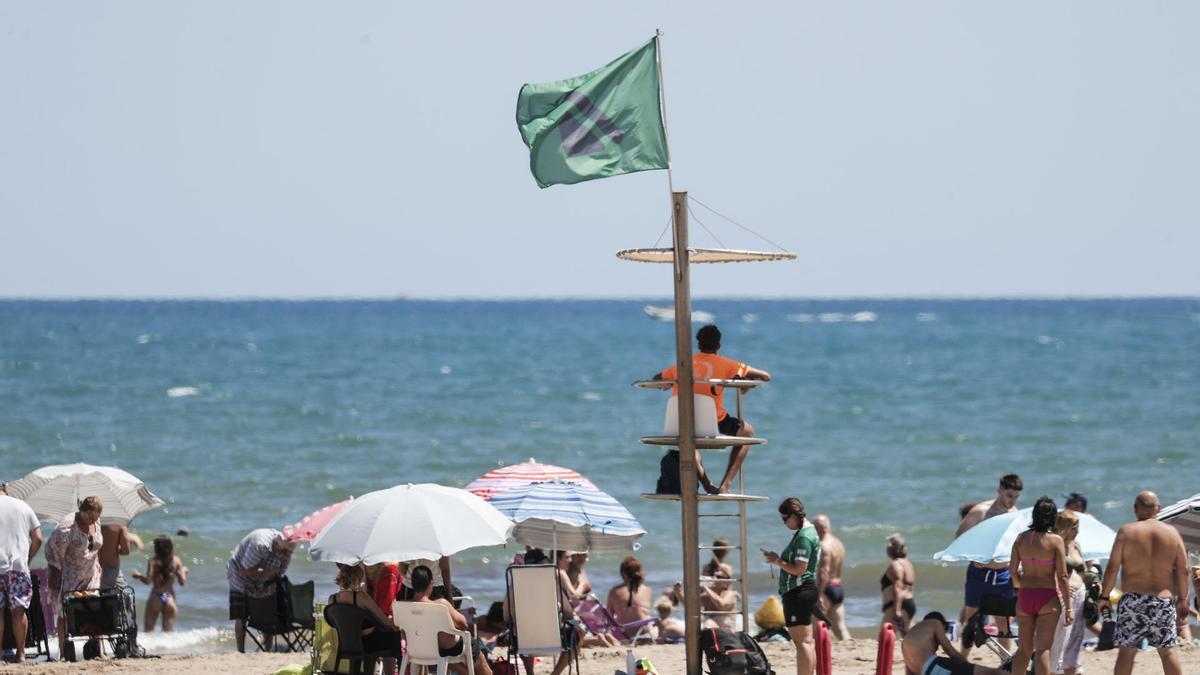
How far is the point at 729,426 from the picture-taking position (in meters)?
8.82

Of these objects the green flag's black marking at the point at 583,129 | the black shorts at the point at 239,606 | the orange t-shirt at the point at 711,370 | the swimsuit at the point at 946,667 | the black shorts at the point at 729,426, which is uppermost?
the green flag's black marking at the point at 583,129

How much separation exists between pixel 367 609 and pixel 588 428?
32237 mm

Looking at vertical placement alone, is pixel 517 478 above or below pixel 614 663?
above

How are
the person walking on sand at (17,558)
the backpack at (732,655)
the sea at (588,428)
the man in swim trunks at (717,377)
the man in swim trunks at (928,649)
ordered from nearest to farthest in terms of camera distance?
the man in swim trunks at (717,377) → the backpack at (732,655) → the man in swim trunks at (928,649) → the person walking on sand at (17,558) → the sea at (588,428)

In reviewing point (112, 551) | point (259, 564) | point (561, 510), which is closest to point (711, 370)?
point (561, 510)

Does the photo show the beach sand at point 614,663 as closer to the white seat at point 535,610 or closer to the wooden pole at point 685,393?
the white seat at point 535,610

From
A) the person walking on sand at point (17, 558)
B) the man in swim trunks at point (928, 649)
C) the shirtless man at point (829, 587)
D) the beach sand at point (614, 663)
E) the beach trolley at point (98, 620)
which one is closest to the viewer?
the man in swim trunks at point (928, 649)

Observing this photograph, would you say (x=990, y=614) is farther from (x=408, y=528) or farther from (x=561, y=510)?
(x=408, y=528)

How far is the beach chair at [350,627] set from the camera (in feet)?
29.8

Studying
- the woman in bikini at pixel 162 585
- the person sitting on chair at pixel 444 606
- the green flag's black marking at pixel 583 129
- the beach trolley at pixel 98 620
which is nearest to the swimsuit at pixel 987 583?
the person sitting on chair at pixel 444 606

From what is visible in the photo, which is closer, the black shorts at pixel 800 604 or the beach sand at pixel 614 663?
the black shorts at pixel 800 604

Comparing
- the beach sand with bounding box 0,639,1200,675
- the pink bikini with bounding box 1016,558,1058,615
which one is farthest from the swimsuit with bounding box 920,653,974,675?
the beach sand with bounding box 0,639,1200,675

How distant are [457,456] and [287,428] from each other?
6897 millimetres

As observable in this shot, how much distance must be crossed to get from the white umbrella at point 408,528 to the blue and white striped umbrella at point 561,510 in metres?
1.14
